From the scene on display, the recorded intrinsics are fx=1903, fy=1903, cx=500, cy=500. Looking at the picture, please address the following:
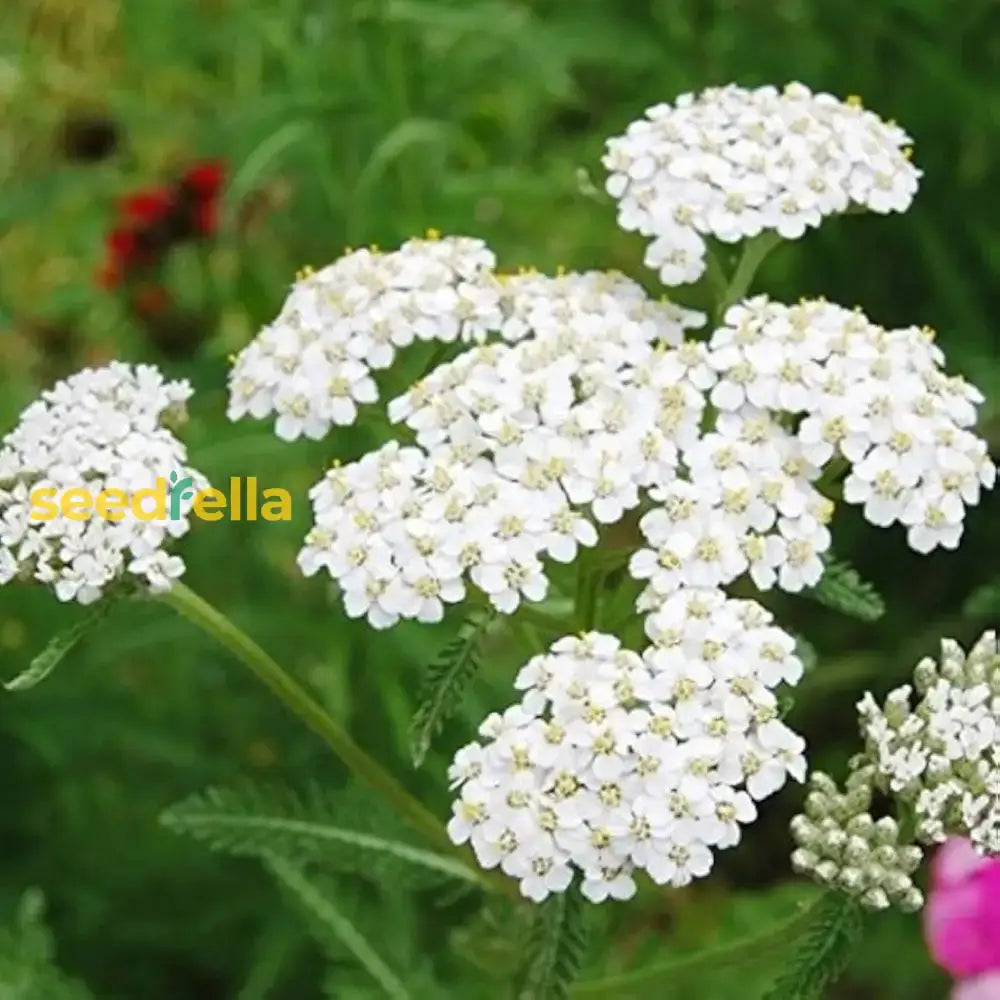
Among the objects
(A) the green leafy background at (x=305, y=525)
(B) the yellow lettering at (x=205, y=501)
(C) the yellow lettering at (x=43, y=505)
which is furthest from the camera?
(A) the green leafy background at (x=305, y=525)

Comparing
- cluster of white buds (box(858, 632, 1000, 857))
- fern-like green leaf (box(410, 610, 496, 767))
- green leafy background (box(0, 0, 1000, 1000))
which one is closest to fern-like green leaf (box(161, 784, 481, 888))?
green leafy background (box(0, 0, 1000, 1000))

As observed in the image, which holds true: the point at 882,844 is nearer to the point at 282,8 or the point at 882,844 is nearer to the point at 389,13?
the point at 389,13

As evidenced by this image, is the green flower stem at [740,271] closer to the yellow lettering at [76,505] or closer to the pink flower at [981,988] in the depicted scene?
the yellow lettering at [76,505]

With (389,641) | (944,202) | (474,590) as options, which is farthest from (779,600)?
(474,590)

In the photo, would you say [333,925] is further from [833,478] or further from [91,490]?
[833,478]

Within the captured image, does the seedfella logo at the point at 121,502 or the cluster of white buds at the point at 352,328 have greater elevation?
the cluster of white buds at the point at 352,328

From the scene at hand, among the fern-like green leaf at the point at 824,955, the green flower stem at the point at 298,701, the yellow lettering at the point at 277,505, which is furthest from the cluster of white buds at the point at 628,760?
the yellow lettering at the point at 277,505
